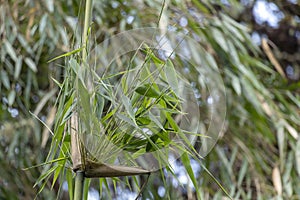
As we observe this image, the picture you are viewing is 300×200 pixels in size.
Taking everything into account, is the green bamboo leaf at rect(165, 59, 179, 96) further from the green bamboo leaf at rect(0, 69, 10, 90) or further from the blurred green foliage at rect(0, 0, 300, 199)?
the green bamboo leaf at rect(0, 69, 10, 90)

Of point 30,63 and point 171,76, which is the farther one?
point 30,63

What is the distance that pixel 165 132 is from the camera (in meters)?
0.66

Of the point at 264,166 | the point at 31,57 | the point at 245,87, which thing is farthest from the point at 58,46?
the point at 264,166

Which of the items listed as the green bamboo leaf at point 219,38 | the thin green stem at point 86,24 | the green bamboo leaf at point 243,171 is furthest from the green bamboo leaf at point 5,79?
the thin green stem at point 86,24

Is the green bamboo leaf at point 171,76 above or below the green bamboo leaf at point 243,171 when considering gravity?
above

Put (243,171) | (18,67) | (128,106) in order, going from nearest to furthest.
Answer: (128,106) < (18,67) < (243,171)

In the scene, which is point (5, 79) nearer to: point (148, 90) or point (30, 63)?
point (30, 63)

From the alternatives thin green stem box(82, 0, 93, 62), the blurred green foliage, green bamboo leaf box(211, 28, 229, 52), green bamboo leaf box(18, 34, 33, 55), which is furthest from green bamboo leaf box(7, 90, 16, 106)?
thin green stem box(82, 0, 93, 62)

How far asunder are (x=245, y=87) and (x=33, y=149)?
2.02ft

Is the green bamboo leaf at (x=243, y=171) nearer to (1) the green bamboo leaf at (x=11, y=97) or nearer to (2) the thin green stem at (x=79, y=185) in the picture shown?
(1) the green bamboo leaf at (x=11, y=97)

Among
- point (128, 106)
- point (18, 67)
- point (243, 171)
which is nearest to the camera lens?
point (128, 106)

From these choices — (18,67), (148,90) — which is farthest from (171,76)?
(18,67)

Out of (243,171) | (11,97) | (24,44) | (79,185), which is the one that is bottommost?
(243,171)

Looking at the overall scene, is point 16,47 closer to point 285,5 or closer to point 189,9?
point 189,9
